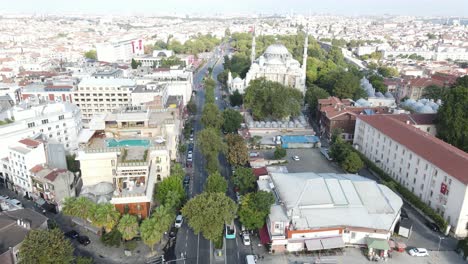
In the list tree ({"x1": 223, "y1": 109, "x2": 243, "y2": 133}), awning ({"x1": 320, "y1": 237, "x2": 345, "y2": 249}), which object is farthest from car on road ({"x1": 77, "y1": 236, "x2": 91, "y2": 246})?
tree ({"x1": 223, "y1": 109, "x2": 243, "y2": 133})

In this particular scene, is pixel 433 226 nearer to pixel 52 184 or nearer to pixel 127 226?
pixel 127 226

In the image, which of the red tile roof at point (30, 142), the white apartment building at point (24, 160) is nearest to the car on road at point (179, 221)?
the white apartment building at point (24, 160)

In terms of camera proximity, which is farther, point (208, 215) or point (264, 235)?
point (264, 235)

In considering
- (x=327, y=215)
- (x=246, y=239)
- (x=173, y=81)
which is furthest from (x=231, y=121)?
(x=327, y=215)

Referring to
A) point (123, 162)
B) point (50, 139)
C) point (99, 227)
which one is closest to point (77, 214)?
point (99, 227)

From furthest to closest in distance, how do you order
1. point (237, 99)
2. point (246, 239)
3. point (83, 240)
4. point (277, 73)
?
1. point (277, 73)
2. point (237, 99)
3. point (246, 239)
4. point (83, 240)

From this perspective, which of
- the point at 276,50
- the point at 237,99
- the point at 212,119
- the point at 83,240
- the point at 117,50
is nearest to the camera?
the point at 83,240
